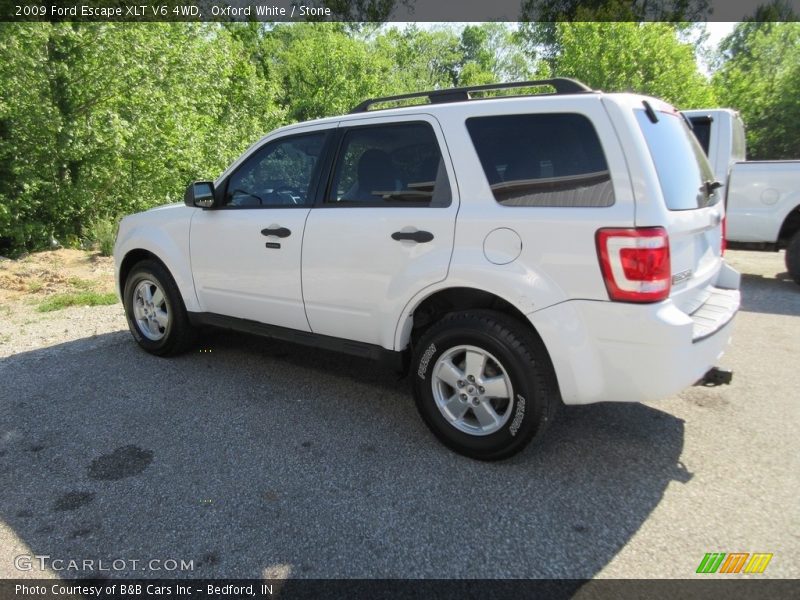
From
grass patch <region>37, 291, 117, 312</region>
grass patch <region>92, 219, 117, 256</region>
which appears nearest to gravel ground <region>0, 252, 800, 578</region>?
grass patch <region>37, 291, 117, 312</region>

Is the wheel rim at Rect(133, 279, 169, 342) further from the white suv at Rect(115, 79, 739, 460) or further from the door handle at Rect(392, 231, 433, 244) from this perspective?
the door handle at Rect(392, 231, 433, 244)

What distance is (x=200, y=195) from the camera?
414cm

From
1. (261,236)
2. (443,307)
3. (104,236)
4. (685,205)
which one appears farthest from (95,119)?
(685,205)

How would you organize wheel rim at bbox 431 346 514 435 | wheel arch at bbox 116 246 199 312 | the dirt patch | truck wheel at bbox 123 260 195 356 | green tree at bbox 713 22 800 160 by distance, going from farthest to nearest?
1. green tree at bbox 713 22 800 160
2. the dirt patch
3. truck wheel at bbox 123 260 195 356
4. wheel arch at bbox 116 246 199 312
5. wheel rim at bbox 431 346 514 435

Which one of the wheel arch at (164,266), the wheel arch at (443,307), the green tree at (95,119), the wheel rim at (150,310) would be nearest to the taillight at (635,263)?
the wheel arch at (443,307)

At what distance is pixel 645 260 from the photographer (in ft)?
8.21

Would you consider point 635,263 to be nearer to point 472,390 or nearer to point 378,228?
point 472,390

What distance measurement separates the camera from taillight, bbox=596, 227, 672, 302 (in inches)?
98.6

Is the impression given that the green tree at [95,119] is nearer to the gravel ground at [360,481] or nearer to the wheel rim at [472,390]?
the gravel ground at [360,481]

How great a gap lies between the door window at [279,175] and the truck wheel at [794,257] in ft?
23.0

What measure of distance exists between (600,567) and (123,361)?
165 inches

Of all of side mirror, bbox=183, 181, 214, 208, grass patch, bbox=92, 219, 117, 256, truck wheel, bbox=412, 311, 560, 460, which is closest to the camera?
truck wheel, bbox=412, 311, 560, 460

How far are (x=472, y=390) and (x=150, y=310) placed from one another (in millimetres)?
3214

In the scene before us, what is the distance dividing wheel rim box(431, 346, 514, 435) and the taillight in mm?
749
